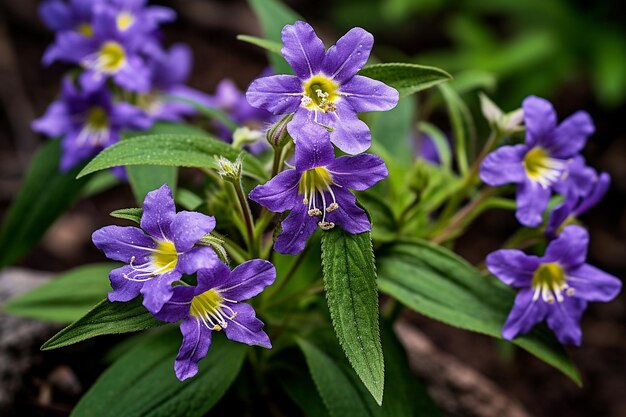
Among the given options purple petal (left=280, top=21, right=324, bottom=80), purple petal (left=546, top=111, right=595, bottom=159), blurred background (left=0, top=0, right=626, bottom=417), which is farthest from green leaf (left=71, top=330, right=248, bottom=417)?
blurred background (left=0, top=0, right=626, bottom=417)

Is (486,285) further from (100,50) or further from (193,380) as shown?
(100,50)

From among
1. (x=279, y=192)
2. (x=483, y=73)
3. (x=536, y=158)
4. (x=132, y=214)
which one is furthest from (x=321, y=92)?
(x=483, y=73)

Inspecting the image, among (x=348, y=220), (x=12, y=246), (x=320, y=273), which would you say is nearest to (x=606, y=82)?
(x=320, y=273)

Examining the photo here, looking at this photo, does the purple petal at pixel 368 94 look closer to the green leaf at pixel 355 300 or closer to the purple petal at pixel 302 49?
the purple petal at pixel 302 49

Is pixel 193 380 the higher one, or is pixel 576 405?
pixel 193 380

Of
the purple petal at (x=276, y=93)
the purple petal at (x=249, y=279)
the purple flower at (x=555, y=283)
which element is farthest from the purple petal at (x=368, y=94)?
the purple flower at (x=555, y=283)

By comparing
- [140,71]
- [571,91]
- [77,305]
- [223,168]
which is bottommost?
[571,91]

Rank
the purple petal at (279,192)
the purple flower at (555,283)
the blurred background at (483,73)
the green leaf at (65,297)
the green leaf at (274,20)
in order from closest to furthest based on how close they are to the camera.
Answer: the purple petal at (279,192)
the purple flower at (555,283)
the green leaf at (65,297)
the green leaf at (274,20)
the blurred background at (483,73)
